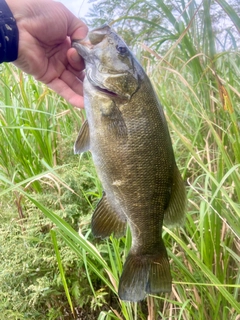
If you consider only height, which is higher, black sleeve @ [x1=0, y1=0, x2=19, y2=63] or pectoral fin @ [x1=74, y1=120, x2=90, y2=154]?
black sleeve @ [x1=0, y1=0, x2=19, y2=63]

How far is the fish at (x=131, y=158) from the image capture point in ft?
3.55

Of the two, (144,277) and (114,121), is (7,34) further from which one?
(144,277)

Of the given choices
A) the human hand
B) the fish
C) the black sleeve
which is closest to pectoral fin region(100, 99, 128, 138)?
the fish

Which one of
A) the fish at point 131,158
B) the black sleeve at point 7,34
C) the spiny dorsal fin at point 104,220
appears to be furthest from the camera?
the black sleeve at point 7,34

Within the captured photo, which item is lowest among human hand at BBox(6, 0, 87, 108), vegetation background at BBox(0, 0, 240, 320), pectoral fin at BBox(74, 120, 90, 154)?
vegetation background at BBox(0, 0, 240, 320)

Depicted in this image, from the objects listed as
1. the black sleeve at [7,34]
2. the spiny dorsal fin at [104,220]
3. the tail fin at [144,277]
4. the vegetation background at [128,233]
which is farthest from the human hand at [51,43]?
the tail fin at [144,277]

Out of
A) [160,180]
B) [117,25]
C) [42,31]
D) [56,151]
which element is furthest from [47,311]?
[117,25]

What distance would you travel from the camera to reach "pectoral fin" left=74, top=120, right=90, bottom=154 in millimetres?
1181

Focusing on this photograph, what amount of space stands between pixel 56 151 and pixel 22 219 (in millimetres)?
602

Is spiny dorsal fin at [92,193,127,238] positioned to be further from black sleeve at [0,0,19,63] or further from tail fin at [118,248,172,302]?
black sleeve at [0,0,19,63]

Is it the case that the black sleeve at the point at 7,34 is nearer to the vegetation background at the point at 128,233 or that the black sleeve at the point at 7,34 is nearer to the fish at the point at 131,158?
the vegetation background at the point at 128,233

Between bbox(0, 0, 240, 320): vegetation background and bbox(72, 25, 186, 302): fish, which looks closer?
bbox(72, 25, 186, 302): fish

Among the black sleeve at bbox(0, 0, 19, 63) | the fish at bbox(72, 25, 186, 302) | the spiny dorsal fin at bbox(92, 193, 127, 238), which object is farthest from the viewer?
the black sleeve at bbox(0, 0, 19, 63)

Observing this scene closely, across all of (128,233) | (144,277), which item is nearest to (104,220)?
(144,277)
